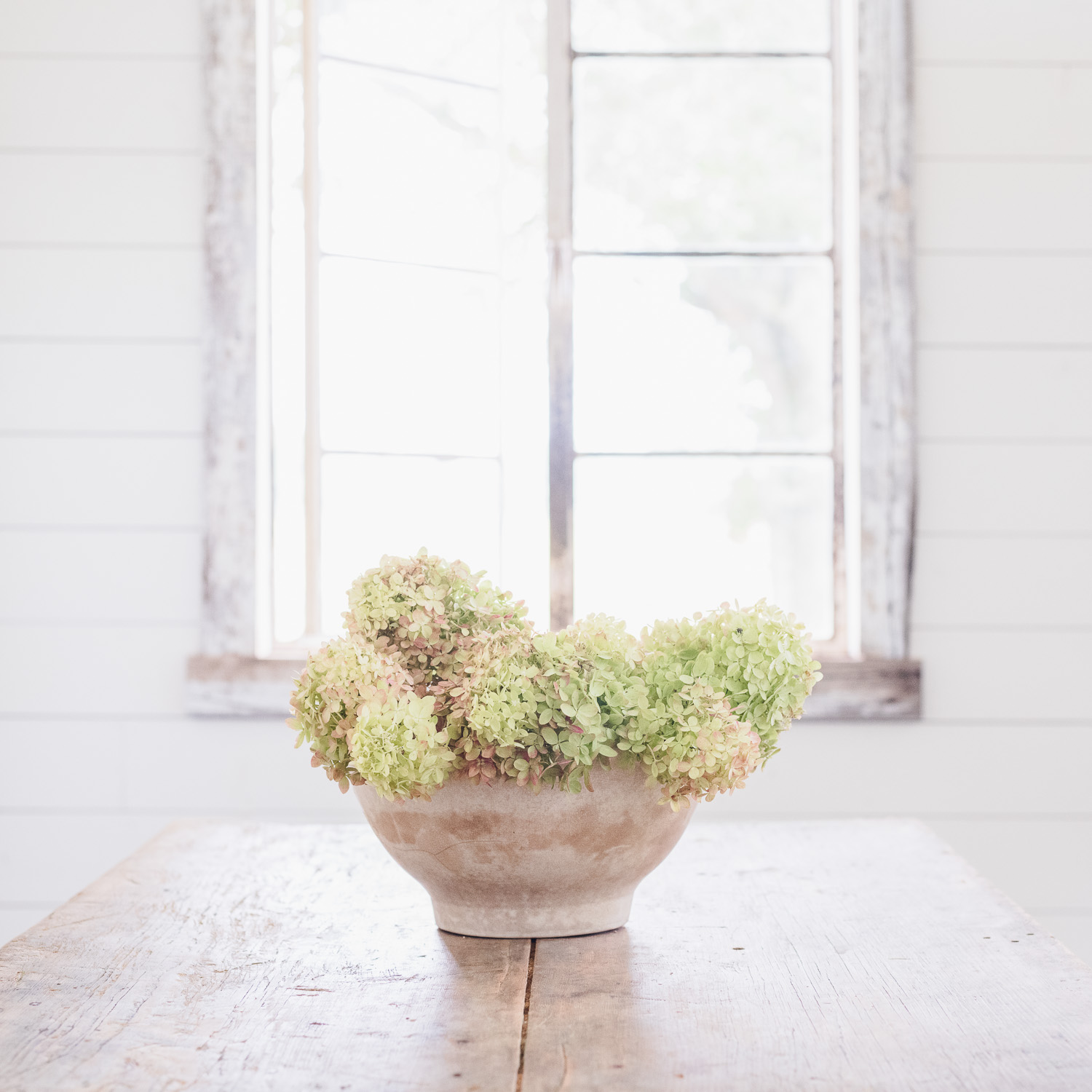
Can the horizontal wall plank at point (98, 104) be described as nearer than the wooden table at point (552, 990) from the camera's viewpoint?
No

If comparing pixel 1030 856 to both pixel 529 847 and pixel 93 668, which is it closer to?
pixel 529 847

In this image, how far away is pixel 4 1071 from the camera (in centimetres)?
64

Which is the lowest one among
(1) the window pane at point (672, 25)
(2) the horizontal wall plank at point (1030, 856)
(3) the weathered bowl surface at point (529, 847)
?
(2) the horizontal wall plank at point (1030, 856)

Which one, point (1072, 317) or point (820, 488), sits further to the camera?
point (820, 488)

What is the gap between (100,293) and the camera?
76.3 inches

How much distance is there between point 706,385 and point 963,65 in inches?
29.3

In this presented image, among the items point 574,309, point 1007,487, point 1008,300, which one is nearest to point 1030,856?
point 1007,487

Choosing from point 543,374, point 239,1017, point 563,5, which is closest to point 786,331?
point 543,374

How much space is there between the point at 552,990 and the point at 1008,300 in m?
1.65

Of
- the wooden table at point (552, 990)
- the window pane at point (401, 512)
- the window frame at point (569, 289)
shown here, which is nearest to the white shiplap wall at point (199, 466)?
the window frame at point (569, 289)

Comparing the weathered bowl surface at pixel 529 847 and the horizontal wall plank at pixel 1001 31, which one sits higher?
the horizontal wall plank at pixel 1001 31

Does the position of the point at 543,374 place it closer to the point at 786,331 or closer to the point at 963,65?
the point at 786,331

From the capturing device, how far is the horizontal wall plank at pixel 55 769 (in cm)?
194

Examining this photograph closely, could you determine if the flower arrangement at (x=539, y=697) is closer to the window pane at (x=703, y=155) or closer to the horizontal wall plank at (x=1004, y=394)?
the horizontal wall plank at (x=1004, y=394)
